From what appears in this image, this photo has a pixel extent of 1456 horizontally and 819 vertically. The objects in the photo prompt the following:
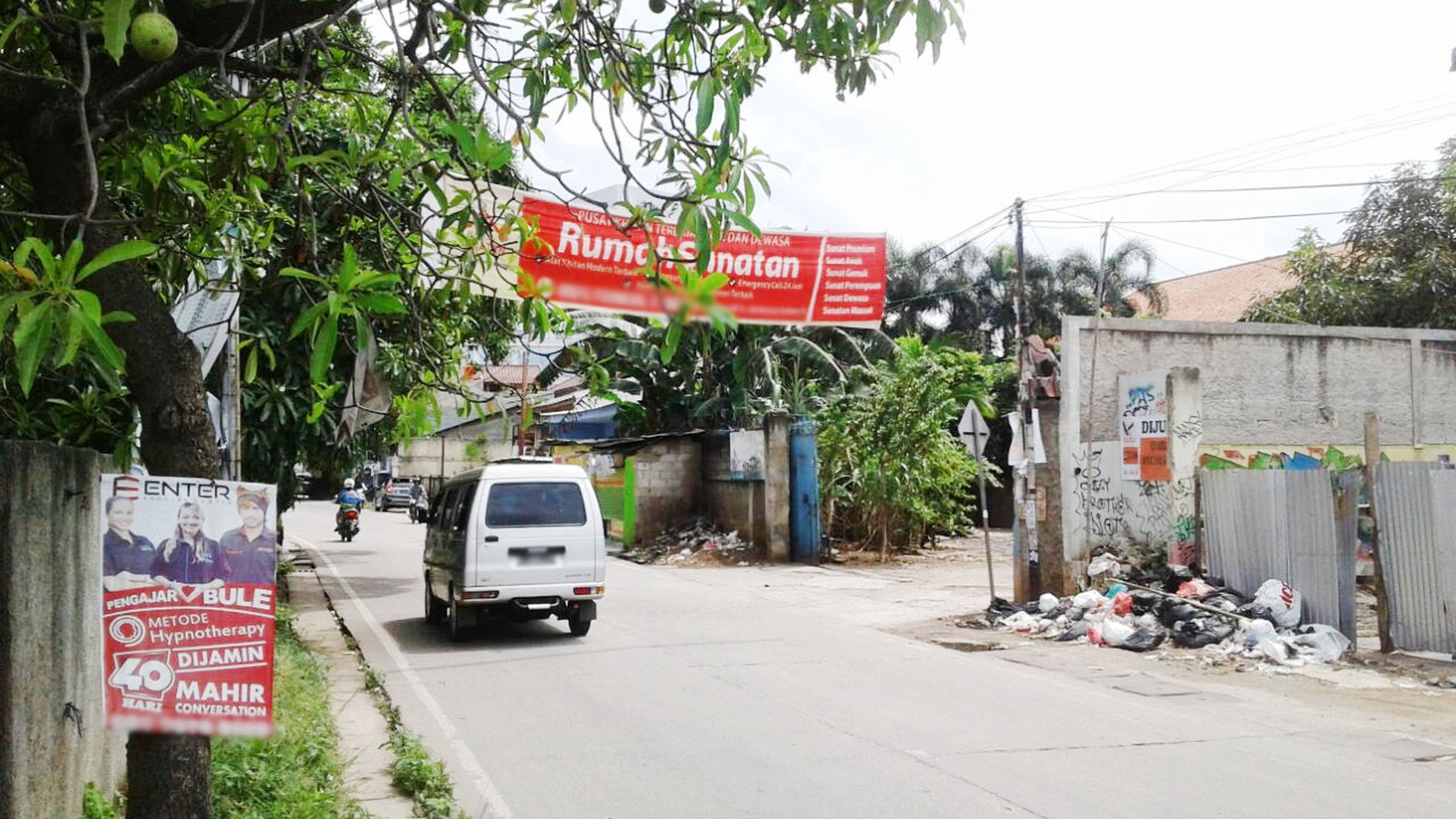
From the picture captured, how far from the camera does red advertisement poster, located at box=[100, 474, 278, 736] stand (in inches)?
137

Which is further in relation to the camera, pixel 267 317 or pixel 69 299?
pixel 267 317

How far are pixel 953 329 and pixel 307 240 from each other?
Answer: 110 feet

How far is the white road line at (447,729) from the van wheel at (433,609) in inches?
23.5

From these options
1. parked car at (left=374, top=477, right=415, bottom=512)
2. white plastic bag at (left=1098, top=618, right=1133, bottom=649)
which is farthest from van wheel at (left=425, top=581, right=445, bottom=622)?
parked car at (left=374, top=477, right=415, bottom=512)

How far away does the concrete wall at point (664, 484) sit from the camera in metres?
27.3

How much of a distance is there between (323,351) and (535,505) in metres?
9.99

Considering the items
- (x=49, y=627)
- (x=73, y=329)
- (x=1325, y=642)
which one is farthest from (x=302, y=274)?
(x=1325, y=642)

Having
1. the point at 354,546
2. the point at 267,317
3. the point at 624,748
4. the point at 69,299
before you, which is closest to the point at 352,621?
the point at 267,317

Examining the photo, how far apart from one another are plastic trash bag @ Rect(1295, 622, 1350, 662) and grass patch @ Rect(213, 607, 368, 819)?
9.10 m

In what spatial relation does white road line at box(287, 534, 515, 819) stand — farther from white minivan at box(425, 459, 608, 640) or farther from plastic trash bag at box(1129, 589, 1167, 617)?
plastic trash bag at box(1129, 589, 1167, 617)

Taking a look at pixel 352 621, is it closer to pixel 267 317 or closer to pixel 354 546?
pixel 267 317

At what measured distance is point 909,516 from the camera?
76.5ft

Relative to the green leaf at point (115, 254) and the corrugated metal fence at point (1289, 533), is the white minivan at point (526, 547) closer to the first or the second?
the corrugated metal fence at point (1289, 533)

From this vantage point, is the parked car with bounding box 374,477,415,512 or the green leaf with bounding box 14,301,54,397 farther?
the parked car with bounding box 374,477,415,512
